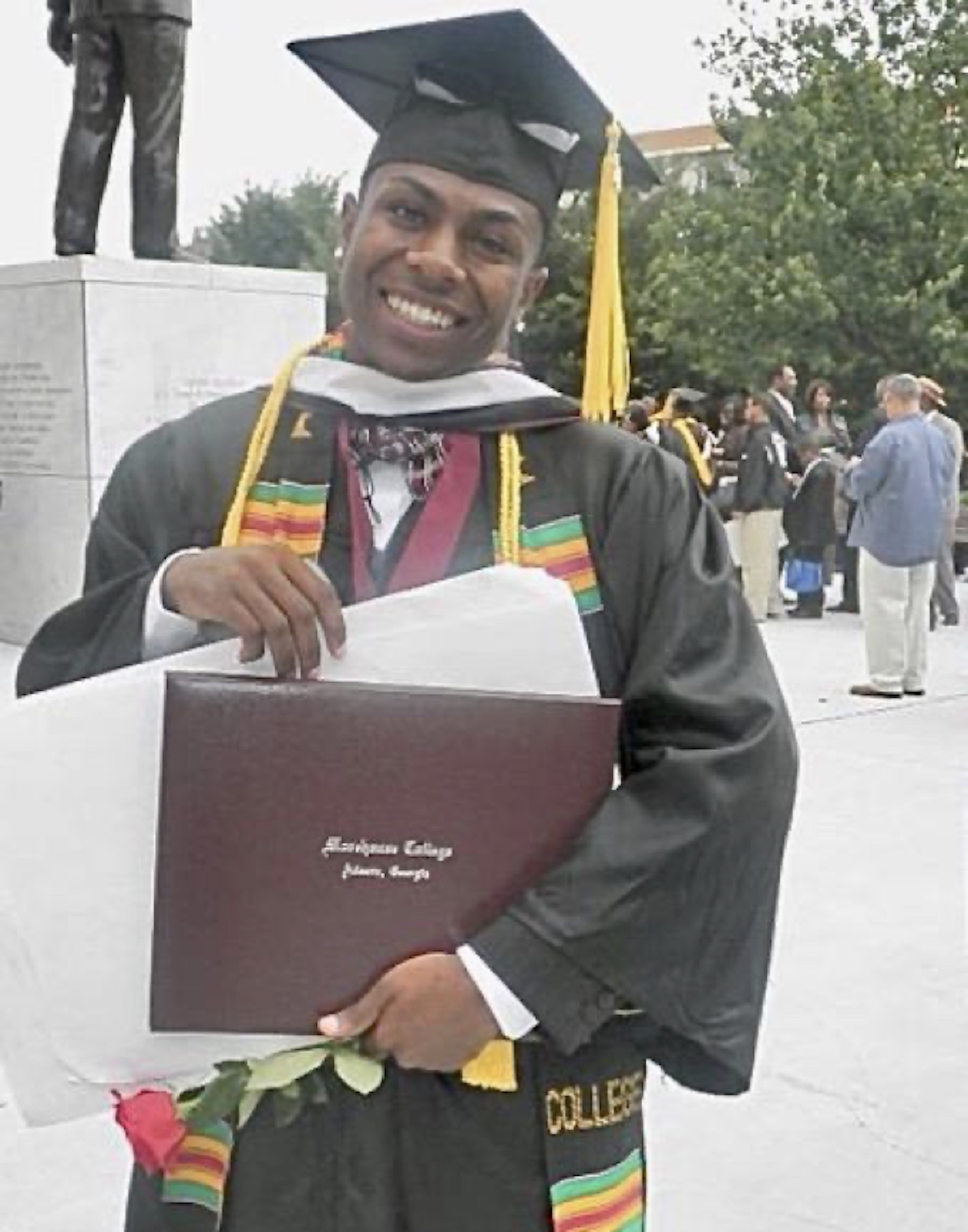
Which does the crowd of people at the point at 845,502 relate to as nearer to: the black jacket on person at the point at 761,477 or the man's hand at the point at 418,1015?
the black jacket on person at the point at 761,477

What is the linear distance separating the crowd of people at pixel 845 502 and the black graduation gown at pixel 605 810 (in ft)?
16.4

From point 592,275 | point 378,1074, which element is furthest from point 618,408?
point 378,1074

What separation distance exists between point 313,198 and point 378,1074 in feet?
193

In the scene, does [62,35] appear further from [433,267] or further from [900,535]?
[433,267]

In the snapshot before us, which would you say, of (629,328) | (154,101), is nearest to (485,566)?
(154,101)

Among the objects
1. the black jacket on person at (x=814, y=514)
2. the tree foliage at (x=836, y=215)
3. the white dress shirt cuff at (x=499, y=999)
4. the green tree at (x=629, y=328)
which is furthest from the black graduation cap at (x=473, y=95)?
the green tree at (x=629, y=328)

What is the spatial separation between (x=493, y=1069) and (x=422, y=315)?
2.27ft

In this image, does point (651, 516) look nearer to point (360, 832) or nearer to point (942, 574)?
point (360, 832)

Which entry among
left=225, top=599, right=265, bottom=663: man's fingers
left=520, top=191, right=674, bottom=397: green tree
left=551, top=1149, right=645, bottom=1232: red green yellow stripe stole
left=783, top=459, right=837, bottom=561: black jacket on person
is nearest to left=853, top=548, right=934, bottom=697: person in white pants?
left=783, top=459, right=837, bottom=561: black jacket on person

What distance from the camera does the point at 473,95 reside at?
158cm

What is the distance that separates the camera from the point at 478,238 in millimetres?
1563

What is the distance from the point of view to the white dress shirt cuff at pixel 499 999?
4.60 feet

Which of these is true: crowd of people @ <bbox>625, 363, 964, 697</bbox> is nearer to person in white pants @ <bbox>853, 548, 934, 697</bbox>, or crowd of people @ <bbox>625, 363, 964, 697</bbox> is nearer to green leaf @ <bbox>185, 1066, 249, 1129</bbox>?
person in white pants @ <bbox>853, 548, 934, 697</bbox>

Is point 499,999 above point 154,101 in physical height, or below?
below
